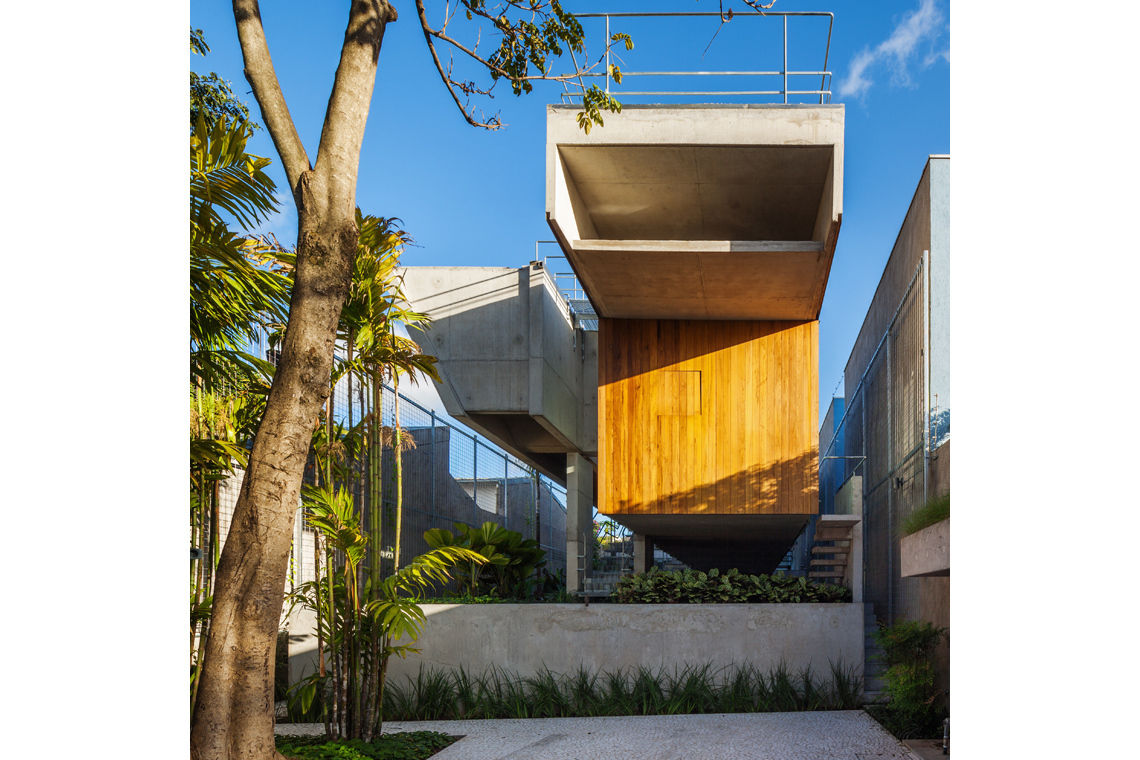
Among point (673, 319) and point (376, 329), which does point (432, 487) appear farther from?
point (376, 329)

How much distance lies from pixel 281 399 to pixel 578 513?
37.6 feet

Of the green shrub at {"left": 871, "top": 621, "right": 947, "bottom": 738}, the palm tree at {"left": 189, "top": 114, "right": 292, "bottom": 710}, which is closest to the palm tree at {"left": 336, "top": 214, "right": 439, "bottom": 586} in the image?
the palm tree at {"left": 189, "top": 114, "right": 292, "bottom": 710}

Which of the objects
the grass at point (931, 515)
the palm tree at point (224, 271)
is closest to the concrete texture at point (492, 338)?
the grass at point (931, 515)

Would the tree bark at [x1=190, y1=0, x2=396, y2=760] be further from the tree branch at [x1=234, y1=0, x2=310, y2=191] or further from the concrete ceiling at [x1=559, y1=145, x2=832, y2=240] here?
the concrete ceiling at [x1=559, y1=145, x2=832, y2=240]

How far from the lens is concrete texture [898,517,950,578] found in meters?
5.07

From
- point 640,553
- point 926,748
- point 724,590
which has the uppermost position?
point 724,590

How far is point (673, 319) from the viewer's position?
42.0ft

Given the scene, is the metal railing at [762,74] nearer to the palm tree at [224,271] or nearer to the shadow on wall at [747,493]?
the shadow on wall at [747,493]

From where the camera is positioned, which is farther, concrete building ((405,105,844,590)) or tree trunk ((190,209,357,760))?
concrete building ((405,105,844,590))

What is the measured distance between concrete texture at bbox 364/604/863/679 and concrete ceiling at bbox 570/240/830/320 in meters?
3.57

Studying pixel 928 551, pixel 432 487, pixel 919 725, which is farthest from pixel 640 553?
pixel 928 551
